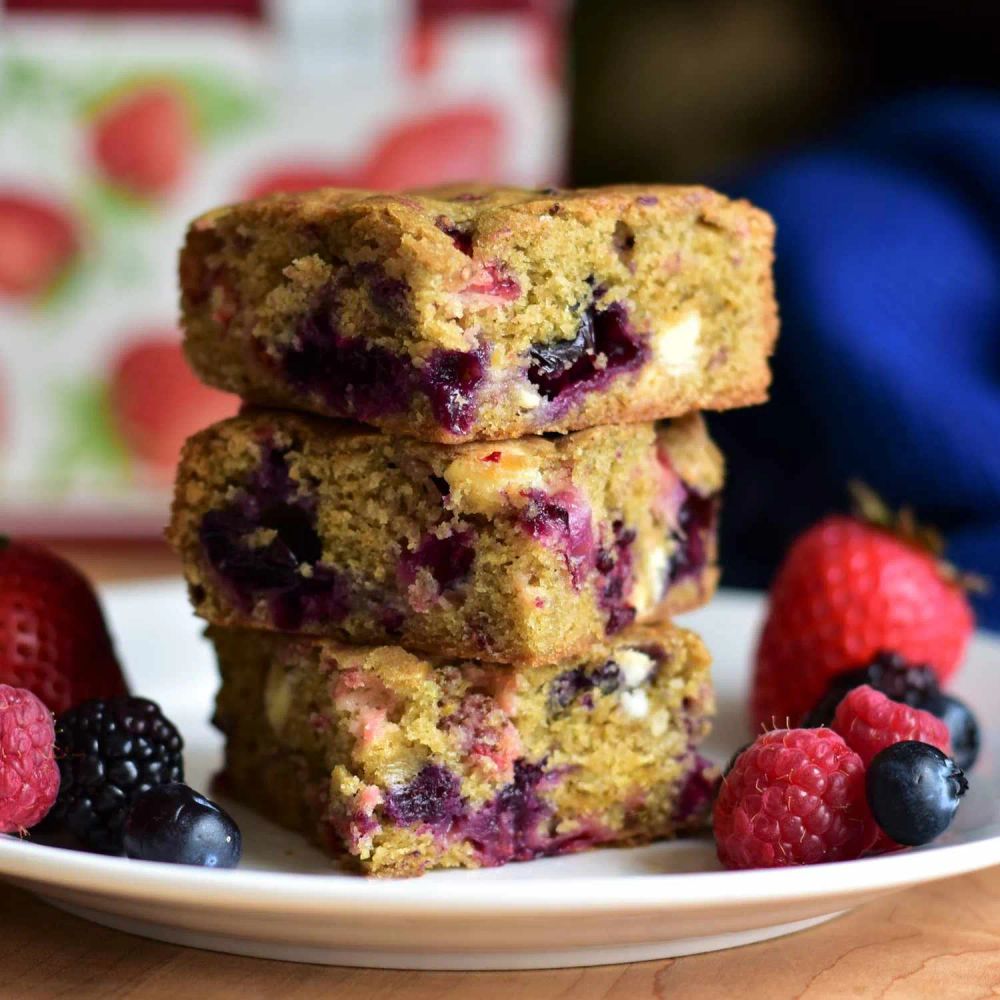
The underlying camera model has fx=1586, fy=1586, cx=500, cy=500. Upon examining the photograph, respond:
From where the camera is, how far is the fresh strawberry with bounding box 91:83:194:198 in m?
4.44

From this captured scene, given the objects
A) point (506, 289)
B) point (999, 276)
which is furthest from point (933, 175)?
point (506, 289)

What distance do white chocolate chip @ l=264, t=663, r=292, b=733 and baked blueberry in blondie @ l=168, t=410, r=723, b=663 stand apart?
10 cm

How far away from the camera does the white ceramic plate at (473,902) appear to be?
1588mm

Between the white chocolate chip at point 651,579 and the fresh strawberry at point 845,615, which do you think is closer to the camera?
the white chocolate chip at point 651,579

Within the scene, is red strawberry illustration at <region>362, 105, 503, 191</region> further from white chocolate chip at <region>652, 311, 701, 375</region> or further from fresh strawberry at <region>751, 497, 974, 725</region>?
white chocolate chip at <region>652, 311, 701, 375</region>

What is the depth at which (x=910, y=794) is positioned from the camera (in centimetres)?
186

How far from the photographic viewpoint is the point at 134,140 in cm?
448

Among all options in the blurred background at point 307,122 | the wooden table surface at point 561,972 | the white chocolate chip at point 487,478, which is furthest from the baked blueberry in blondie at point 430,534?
the blurred background at point 307,122

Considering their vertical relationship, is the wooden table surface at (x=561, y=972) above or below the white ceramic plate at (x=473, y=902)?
below

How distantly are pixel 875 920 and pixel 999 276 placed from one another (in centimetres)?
212

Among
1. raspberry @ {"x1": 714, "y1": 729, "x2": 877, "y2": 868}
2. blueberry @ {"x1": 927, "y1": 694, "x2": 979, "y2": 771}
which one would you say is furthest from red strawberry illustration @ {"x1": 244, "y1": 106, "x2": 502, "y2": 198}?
raspberry @ {"x1": 714, "y1": 729, "x2": 877, "y2": 868}

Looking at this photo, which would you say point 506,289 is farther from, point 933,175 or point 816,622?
point 933,175

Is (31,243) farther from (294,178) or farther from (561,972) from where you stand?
(561,972)

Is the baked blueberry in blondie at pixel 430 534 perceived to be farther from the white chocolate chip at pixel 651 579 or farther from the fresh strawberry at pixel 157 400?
the fresh strawberry at pixel 157 400
